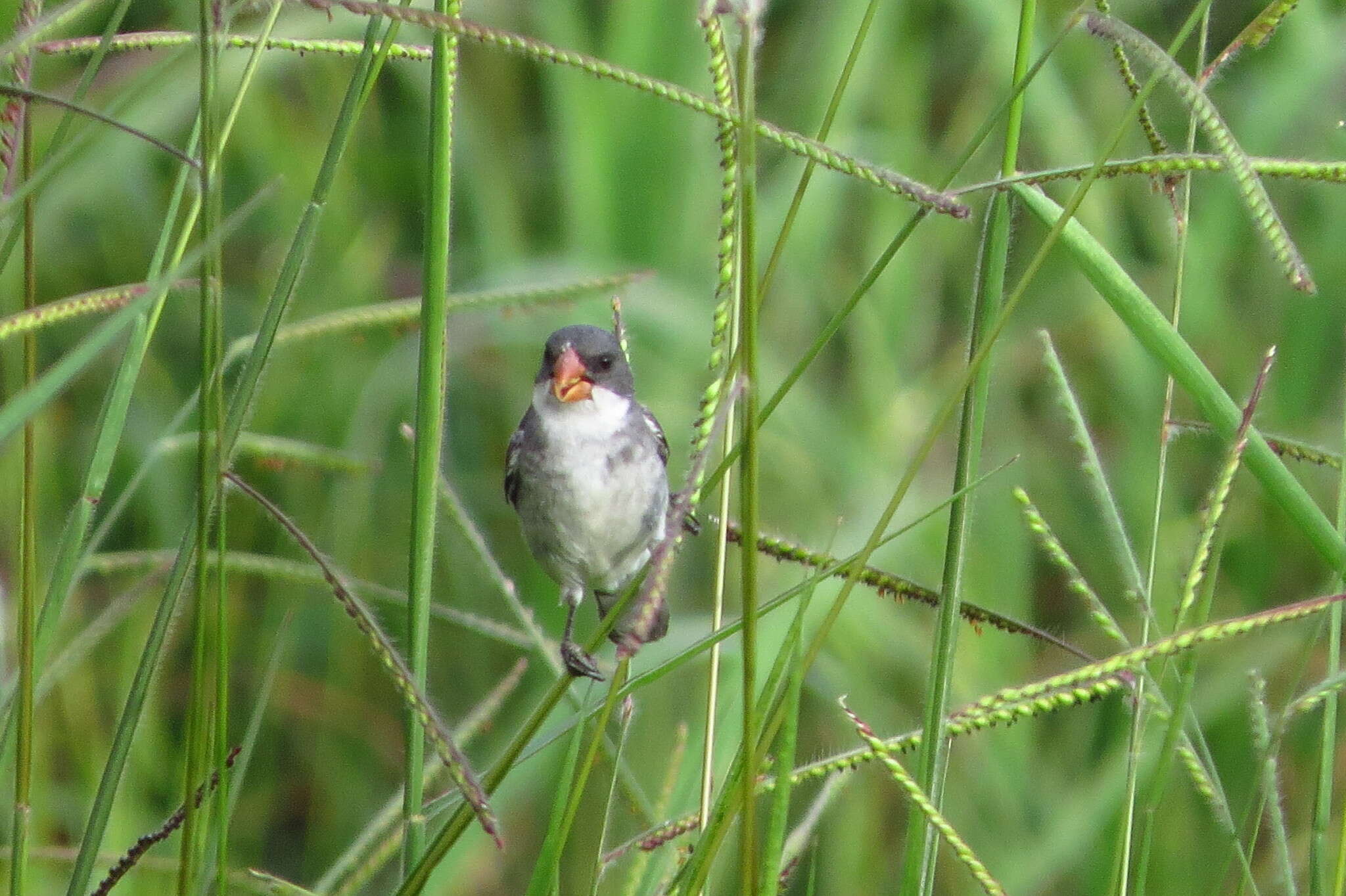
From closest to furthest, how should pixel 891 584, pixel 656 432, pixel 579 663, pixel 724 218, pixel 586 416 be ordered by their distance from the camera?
pixel 724 218 → pixel 891 584 → pixel 579 663 → pixel 586 416 → pixel 656 432

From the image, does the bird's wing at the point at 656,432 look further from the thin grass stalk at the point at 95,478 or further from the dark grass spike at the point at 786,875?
the thin grass stalk at the point at 95,478

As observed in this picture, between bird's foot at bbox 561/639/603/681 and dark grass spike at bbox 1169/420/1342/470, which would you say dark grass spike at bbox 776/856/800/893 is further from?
dark grass spike at bbox 1169/420/1342/470

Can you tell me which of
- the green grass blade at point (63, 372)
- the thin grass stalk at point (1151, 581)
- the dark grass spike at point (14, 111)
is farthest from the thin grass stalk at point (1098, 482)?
the dark grass spike at point (14, 111)

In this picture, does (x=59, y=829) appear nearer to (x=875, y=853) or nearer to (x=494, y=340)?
(x=494, y=340)

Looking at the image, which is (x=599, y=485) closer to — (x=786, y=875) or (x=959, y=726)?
(x=786, y=875)

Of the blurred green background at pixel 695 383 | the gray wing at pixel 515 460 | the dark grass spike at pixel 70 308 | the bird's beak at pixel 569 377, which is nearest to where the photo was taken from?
the dark grass spike at pixel 70 308

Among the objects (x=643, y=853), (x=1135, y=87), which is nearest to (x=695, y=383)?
(x=643, y=853)
